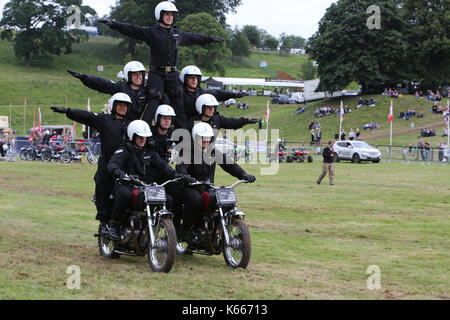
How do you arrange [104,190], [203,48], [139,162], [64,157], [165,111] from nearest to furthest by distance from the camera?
1. [139,162]
2. [165,111]
3. [104,190]
4. [64,157]
5. [203,48]

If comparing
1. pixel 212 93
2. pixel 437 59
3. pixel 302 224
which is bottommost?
pixel 302 224

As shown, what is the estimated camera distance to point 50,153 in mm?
43312

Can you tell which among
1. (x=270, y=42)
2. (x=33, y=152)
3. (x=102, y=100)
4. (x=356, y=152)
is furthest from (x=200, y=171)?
(x=270, y=42)

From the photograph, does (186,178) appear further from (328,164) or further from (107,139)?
(328,164)

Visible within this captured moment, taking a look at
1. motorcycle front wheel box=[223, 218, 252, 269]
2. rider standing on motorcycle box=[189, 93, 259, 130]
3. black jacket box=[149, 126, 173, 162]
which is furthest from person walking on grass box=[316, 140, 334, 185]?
motorcycle front wheel box=[223, 218, 252, 269]

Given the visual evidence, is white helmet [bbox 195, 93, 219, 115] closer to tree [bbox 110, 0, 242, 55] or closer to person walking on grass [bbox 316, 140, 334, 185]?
person walking on grass [bbox 316, 140, 334, 185]

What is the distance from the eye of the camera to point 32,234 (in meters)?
13.4

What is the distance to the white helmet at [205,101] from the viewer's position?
11.9 m

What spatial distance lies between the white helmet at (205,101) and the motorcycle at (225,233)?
4.72 feet

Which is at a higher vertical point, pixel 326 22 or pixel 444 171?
pixel 326 22

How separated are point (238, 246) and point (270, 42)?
170823 millimetres

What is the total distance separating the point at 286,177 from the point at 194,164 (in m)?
22.4

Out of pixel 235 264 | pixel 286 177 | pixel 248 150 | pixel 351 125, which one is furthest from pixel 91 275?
pixel 351 125
